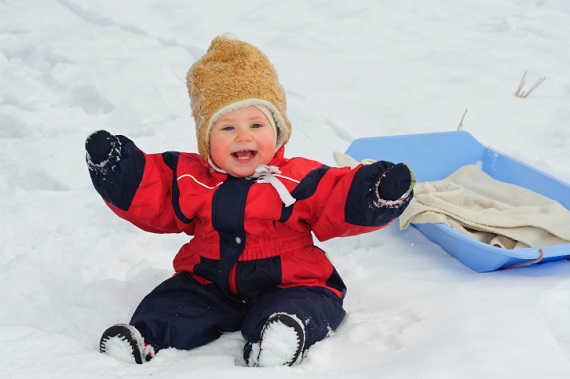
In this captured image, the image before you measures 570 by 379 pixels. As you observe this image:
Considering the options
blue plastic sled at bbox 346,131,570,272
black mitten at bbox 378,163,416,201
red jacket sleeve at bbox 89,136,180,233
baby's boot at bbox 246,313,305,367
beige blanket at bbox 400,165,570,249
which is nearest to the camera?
baby's boot at bbox 246,313,305,367

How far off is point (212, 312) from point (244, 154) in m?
0.40

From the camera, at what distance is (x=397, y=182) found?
1374 millimetres

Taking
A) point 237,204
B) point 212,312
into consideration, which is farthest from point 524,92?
point 212,312

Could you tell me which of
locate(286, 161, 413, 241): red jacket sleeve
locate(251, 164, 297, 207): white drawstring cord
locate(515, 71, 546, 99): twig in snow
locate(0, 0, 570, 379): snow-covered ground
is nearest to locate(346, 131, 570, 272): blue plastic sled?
locate(0, 0, 570, 379): snow-covered ground

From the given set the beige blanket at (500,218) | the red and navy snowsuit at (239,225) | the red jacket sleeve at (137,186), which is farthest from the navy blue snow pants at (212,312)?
the beige blanket at (500,218)

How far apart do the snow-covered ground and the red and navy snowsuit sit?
0.09m

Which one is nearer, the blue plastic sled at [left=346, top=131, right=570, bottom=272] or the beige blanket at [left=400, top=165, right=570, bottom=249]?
the beige blanket at [left=400, top=165, right=570, bottom=249]

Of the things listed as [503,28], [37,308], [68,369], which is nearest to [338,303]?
[68,369]

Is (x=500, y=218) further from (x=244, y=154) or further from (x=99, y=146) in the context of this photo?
(x=99, y=146)

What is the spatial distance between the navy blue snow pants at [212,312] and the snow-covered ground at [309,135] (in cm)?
4

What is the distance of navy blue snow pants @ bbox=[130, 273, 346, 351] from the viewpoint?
Answer: 1.38m

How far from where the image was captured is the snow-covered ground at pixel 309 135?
1.32m

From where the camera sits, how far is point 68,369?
46.3 inches

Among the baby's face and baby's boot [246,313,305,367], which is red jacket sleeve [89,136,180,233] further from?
baby's boot [246,313,305,367]
